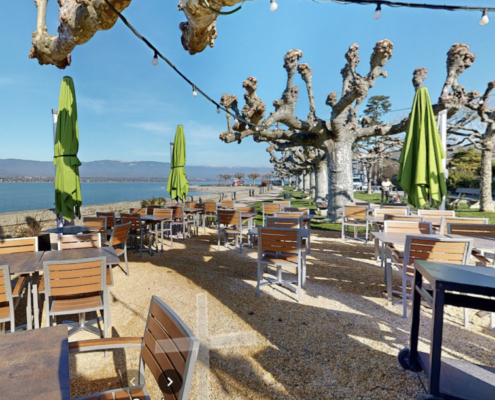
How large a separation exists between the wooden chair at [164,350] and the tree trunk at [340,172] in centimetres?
916

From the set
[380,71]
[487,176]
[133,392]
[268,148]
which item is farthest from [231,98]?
[268,148]

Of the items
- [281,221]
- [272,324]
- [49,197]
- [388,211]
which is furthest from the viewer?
[49,197]

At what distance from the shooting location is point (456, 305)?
5.52 ft

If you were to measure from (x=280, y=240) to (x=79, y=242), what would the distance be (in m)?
2.64

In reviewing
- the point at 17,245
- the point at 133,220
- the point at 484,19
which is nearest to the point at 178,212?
the point at 133,220

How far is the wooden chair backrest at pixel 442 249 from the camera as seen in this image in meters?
2.81

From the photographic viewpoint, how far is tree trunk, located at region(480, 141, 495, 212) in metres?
11.4

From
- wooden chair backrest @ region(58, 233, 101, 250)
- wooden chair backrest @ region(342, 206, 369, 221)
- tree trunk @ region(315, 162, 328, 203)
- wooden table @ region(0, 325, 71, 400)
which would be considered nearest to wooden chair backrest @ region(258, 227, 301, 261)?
wooden chair backrest @ region(58, 233, 101, 250)

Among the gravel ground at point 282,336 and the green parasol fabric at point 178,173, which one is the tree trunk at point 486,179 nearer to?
the gravel ground at point 282,336

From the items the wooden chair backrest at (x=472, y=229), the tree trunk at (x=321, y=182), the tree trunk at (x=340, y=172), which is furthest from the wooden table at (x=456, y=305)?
the tree trunk at (x=321, y=182)

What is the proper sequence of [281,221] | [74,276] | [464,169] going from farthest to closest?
[464,169] < [281,221] < [74,276]

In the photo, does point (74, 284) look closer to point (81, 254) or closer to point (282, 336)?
point (81, 254)

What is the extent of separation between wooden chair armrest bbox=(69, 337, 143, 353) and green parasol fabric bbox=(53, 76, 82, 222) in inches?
119

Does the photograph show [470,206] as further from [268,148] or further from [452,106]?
[268,148]
